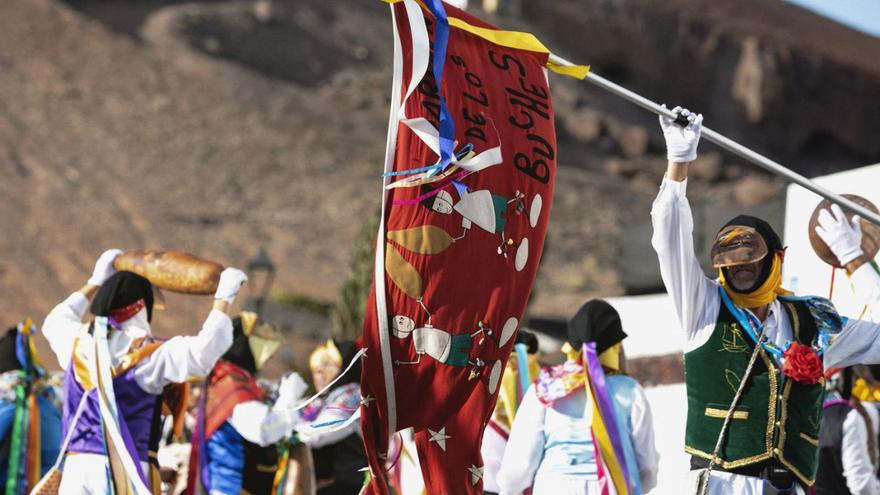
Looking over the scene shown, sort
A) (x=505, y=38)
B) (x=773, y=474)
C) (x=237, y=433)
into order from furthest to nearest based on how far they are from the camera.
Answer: (x=237, y=433), (x=505, y=38), (x=773, y=474)

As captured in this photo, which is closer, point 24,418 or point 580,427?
point 580,427

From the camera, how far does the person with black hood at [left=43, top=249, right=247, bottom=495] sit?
19.5 feet

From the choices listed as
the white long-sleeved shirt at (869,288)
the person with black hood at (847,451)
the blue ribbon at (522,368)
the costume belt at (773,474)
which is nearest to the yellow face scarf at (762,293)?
the white long-sleeved shirt at (869,288)

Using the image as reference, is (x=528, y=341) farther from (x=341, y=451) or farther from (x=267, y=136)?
(x=267, y=136)

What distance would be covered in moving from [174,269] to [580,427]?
2.16 metres

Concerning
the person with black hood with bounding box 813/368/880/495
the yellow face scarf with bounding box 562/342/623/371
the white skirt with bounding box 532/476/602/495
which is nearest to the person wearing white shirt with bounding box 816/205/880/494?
the person with black hood with bounding box 813/368/880/495

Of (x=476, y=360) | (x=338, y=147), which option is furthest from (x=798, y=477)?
(x=338, y=147)

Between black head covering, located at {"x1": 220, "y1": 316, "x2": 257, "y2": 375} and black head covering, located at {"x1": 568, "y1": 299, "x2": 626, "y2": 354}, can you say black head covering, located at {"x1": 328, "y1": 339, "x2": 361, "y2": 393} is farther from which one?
black head covering, located at {"x1": 568, "y1": 299, "x2": 626, "y2": 354}

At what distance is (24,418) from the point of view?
24.9 feet

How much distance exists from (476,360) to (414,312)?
336mm

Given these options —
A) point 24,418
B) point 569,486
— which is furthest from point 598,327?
point 24,418

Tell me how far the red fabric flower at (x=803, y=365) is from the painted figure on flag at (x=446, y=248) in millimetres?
1096

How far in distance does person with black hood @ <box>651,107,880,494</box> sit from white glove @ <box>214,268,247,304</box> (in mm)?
2273

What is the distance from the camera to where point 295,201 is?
131 ft
